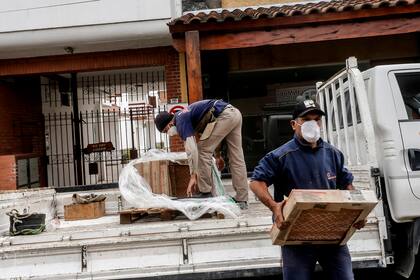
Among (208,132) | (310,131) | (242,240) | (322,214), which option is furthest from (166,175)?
(322,214)

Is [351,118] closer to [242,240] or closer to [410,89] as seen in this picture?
[410,89]

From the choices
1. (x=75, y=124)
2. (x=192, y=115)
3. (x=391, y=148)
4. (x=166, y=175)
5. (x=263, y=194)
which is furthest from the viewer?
(x=75, y=124)

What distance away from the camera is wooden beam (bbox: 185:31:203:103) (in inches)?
287

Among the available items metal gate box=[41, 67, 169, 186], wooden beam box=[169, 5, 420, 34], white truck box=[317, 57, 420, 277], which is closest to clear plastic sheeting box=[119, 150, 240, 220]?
white truck box=[317, 57, 420, 277]

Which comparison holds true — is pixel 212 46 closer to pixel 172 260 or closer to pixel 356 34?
pixel 356 34

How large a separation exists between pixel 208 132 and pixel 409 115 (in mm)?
1978

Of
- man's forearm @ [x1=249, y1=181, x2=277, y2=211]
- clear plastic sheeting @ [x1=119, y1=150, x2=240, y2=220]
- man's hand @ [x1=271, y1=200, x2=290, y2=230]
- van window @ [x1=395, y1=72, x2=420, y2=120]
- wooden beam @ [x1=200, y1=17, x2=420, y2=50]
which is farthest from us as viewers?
wooden beam @ [x1=200, y1=17, x2=420, y2=50]

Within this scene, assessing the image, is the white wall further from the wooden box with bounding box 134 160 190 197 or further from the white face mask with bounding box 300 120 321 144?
the white face mask with bounding box 300 120 321 144

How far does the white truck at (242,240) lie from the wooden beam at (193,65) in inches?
147

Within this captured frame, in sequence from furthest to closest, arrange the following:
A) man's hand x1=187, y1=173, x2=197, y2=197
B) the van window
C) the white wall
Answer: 1. the white wall
2. man's hand x1=187, y1=173, x2=197, y2=197
3. the van window

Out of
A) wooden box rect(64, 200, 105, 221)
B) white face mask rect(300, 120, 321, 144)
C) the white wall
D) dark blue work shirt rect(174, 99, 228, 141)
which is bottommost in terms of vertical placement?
wooden box rect(64, 200, 105, 221)

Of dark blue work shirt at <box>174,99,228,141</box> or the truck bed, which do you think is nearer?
the truck bed

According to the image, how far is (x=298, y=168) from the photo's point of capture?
2.88 meters

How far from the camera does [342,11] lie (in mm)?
7328
